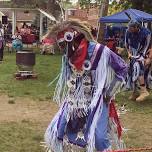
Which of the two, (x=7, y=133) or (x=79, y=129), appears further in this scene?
(x=7, y=133)

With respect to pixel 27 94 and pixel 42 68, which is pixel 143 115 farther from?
pixel 42 68

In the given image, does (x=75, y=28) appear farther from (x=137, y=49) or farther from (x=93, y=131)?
(x=137, y=49)

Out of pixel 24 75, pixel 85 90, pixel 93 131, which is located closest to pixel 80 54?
pixel 85 90

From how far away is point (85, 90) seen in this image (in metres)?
4.95

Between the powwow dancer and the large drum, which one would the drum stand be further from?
the powwow dancer

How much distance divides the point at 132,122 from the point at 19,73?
5.42 m

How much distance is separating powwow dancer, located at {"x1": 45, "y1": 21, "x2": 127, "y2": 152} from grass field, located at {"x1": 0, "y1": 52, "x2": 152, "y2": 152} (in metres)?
1.20

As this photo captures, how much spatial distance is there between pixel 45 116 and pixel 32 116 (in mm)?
206

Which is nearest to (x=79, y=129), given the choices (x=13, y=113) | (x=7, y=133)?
(x=7, y=133)

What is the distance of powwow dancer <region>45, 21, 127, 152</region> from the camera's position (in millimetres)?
4805

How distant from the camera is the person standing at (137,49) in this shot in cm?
919

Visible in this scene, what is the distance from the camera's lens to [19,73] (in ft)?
41.9

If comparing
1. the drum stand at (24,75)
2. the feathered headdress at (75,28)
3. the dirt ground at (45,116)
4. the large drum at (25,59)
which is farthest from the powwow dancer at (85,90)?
the drum stand at (24,75)

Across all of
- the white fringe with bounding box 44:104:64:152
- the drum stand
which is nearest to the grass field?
the drum stand
